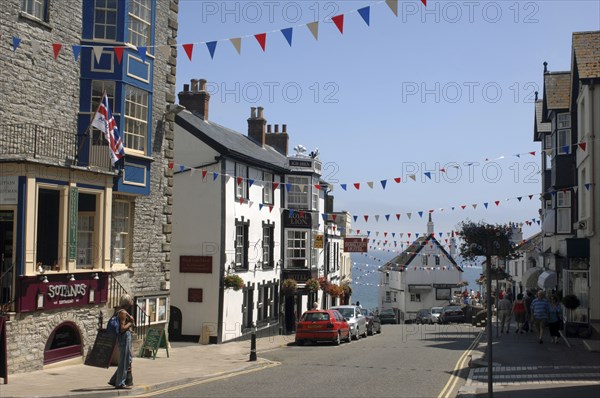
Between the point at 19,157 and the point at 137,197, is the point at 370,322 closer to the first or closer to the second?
the point at 137,197

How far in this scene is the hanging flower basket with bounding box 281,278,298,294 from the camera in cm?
4038

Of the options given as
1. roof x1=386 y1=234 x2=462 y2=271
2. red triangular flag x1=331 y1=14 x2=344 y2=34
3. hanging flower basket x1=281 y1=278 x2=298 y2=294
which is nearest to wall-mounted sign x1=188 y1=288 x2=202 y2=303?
hanging flower basket x1=281 y1=278 x2=298 y2=294

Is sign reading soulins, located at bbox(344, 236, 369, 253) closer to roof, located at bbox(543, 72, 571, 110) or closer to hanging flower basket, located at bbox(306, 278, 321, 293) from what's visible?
hanging flower basket, located at bbox(306, 278, 321, 293)

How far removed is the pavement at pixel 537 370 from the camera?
15348 mm

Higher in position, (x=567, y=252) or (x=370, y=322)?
(x=567, y=252)

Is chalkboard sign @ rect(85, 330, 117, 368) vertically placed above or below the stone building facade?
below

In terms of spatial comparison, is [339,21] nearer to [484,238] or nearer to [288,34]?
[288,34]

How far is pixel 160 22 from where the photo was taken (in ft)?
78.3

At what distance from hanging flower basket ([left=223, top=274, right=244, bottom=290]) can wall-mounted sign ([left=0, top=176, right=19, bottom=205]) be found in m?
15.7

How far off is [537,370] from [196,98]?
2470 centimetres

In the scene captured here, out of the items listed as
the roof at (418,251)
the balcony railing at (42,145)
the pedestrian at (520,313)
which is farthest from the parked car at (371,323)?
the roof at (418,251)

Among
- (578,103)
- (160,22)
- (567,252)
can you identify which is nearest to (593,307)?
(567,252)

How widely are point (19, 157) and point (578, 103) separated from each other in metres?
22.8

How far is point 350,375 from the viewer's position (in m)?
18.6
